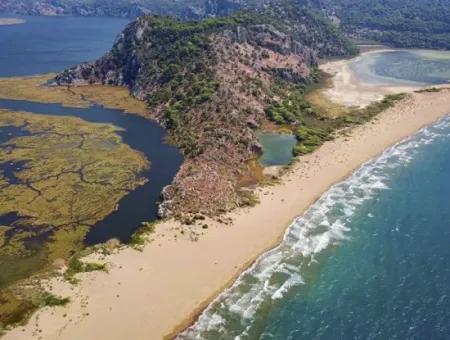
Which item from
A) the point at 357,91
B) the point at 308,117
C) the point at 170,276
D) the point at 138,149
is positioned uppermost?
the point at 357,91

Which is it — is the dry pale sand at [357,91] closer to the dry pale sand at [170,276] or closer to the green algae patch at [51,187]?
Answer: the dry pale sand at [170,276]

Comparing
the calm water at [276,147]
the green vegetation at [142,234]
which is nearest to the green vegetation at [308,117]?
the calm water at [276,147]

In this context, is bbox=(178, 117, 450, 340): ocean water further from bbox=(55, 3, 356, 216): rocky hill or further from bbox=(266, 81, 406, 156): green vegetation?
bbox=(266, 81, 406, 156): green vegetation

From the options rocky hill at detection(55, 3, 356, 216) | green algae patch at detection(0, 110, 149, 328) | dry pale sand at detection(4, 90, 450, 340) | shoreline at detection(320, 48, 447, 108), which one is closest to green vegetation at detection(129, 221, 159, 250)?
dry pale sand at detection(4, 90, 450, 340)

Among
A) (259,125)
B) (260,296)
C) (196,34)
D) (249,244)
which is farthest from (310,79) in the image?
(260,296)

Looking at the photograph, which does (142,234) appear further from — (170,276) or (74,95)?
(74,95)

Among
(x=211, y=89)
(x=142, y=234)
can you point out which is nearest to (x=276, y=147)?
(x=211, y=89)
